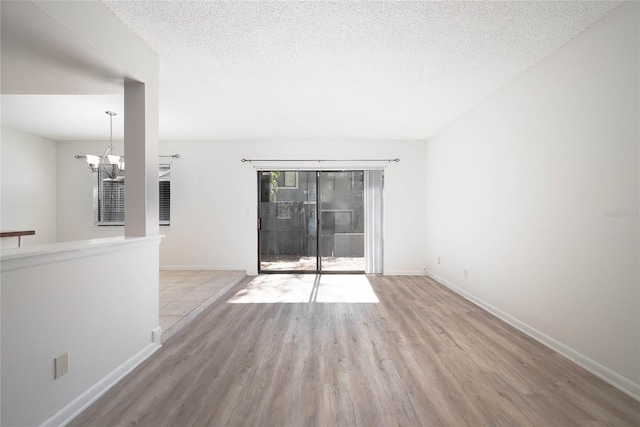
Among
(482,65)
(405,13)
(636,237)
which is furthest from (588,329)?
(405,13)

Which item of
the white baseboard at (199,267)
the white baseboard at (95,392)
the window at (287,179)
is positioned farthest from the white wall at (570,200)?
the white baseboard at (199,267)

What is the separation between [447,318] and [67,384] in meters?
3.18

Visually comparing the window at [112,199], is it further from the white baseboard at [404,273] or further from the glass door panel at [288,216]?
the white baseboard at [404,273]

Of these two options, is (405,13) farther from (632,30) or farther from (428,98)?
(428,98)

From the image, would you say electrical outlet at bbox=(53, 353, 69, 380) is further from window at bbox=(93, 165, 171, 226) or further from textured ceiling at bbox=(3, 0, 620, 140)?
window at bbox=(93, 165, 171, 226)

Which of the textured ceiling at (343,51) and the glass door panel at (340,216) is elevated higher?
the textured ceiling at (343,51)

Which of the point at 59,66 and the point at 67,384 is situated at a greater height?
the point at 59,66

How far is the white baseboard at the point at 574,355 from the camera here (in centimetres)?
191

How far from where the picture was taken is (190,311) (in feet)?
10.6

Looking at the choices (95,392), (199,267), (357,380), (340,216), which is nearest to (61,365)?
(95,392)

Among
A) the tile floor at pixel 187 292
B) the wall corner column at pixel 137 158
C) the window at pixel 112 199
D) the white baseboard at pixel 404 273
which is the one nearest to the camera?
the wall corner column at pixel 137 158

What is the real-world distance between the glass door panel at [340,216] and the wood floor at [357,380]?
2.64 metres

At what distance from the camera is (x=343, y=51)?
2.52 m

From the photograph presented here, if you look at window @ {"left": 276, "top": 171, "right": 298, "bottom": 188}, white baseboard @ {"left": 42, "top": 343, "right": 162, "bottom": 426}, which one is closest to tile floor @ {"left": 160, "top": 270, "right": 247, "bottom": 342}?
white baseboard @ {"left": 42, "top": 343, "right": 162, "bottom": 426}
